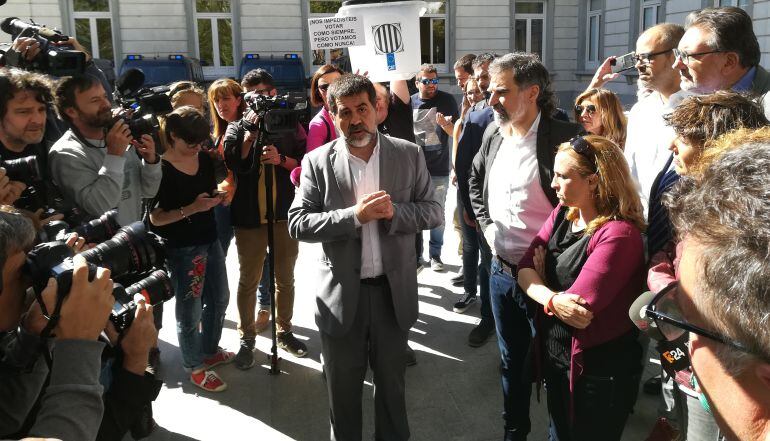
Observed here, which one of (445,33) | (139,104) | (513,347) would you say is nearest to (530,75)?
(513,347)

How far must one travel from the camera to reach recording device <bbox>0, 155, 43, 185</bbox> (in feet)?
8.29

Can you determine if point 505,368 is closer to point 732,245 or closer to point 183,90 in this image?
point 732,245

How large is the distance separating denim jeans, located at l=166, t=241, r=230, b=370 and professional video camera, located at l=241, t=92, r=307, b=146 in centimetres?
74

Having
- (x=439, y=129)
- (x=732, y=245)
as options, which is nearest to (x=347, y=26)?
(x=439, y=129)

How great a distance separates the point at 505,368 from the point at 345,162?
1220 millimetres

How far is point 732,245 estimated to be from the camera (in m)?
0.87

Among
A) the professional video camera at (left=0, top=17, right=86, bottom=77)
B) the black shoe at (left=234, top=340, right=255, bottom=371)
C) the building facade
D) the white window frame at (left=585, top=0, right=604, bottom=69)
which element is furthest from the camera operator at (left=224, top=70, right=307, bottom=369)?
the white window frame at (left=585, top=0, right=604, bottom=69)

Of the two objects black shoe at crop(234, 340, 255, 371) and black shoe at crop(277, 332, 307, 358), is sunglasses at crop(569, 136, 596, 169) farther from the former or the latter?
black shoe at crop(234, 340, 255, 371)

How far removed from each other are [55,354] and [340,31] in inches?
149

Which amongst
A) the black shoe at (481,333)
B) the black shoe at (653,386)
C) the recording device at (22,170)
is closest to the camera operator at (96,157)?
the recording device at (22,170)

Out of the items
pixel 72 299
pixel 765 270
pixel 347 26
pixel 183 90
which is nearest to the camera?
pixel 765 270

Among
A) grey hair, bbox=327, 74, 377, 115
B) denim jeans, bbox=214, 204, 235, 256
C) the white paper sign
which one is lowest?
denim jeans, bbox=214, 204, 235, 256

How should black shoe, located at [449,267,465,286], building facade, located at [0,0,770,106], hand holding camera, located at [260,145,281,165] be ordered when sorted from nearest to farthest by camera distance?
hand holding camera, located at [260,145,281,165]
black shoe, located at [449,267,465,286]
building facade, located at [0,0,770,106]

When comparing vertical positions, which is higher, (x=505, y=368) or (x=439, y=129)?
(x=439, y=129)
